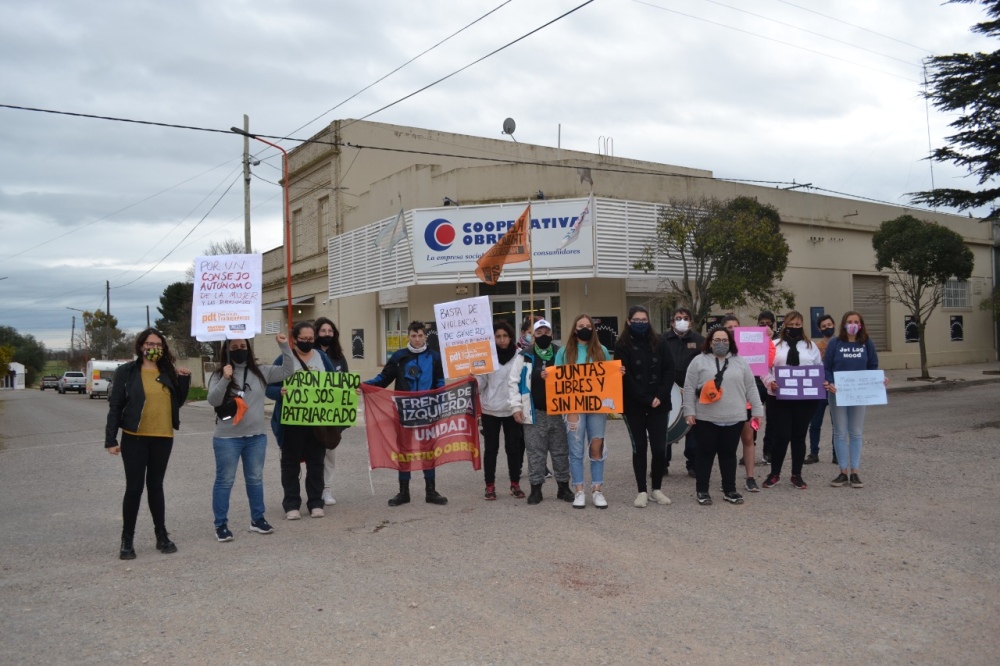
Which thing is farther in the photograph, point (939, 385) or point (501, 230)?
point (939, 385)

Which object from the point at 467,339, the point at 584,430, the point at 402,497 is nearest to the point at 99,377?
the point at 402,497

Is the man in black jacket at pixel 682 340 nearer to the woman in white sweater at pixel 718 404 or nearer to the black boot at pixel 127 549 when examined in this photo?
the woman in white sweater at pixel 718 404

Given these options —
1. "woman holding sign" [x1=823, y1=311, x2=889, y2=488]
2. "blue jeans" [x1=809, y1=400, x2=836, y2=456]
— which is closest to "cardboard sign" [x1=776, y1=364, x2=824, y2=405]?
"woman holding sign" [x1=823, y1=311, x2=889, y2=488]

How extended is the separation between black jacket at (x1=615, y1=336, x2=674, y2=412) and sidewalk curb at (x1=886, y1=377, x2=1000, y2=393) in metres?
16.0

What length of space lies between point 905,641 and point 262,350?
120ft

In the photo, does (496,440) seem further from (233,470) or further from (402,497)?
(233,470)

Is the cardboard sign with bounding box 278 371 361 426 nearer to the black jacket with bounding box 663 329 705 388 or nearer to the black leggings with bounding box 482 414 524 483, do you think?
the black leggings with bounding box 482 414 524 483

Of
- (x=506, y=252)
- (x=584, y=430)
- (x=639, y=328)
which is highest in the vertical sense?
(x=506, y=252)

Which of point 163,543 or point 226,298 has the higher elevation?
point 226,298

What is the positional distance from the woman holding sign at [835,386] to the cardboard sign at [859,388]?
0.09 metres

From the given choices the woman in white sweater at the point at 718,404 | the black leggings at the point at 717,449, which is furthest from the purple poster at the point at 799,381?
the black leggings at the point at 717,449

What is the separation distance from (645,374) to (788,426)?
2.05 metres

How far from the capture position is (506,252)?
1429cm

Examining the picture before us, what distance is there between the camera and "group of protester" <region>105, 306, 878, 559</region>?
260 inches
